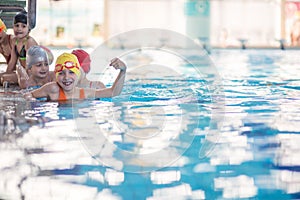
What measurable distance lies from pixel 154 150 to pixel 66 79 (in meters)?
1.91

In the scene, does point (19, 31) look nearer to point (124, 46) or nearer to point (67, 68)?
point (67, 68)

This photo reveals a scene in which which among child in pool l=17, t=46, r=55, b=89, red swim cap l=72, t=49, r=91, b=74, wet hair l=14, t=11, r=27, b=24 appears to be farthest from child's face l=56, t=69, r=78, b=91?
wet hair l=14, t=11, r=27, b=24

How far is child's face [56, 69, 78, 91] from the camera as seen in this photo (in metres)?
4.84

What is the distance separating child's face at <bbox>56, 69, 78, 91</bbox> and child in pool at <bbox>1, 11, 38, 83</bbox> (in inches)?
69.1

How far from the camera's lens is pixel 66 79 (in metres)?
4.84

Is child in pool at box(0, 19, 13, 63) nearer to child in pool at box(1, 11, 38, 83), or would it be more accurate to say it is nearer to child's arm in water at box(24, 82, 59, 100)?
child in pool at box(1, 11, 38, 83)

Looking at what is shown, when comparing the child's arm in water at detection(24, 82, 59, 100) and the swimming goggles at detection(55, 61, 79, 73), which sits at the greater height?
the swimming goggles at detection(55, 61, 79, 73)

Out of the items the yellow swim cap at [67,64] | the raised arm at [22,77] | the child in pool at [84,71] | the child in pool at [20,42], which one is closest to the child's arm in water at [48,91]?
the yellow swim cap at [67,64]

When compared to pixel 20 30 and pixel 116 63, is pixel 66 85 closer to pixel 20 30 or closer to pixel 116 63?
pixel 116 63

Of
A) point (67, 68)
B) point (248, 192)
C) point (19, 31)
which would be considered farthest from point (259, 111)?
point (19, 31)

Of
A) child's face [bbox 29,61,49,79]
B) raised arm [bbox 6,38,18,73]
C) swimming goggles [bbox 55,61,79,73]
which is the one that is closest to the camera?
swimming goggles [bbox 55,61,79,73]

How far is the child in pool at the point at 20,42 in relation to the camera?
6.50 meters

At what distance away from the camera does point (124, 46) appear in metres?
20.3

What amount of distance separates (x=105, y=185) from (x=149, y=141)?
39.1 inches
